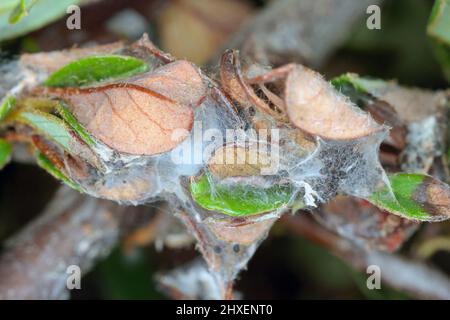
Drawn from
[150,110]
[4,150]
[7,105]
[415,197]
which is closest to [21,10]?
[7,105]

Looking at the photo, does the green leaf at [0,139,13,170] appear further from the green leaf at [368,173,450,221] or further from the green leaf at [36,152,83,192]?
the green leaf at [368,173,450,221]

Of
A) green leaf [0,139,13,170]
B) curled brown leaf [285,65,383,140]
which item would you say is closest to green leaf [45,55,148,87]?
green leaf [0,139,13,170]

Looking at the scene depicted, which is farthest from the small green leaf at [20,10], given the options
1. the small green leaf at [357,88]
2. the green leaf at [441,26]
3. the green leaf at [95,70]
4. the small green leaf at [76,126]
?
the green leaf at [441,26]

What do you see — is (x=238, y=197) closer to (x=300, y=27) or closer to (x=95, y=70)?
(x=95, y=70)

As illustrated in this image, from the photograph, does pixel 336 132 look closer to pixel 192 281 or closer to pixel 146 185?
pixel 146 185

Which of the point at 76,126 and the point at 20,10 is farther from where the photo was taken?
the point at 20,10
